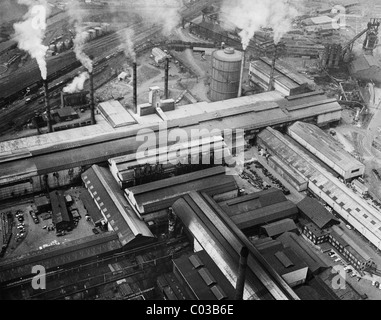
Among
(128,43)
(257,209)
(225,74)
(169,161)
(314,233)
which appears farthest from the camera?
(128,43)

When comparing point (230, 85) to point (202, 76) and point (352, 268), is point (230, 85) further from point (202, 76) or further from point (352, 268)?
point (352, 268)

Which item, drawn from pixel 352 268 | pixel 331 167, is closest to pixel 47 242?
pixel 352 268

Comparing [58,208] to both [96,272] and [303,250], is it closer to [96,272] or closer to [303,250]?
[96,272]

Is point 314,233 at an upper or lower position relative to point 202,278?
lower

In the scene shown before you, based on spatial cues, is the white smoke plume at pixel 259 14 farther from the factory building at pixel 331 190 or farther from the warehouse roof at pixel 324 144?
the factory building at pixel 331 190

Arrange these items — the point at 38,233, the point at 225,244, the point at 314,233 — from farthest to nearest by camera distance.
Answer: the point at 314,233
the point at 38,233
the point at 225,244

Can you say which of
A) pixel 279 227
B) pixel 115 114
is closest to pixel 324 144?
pixel 279 227
